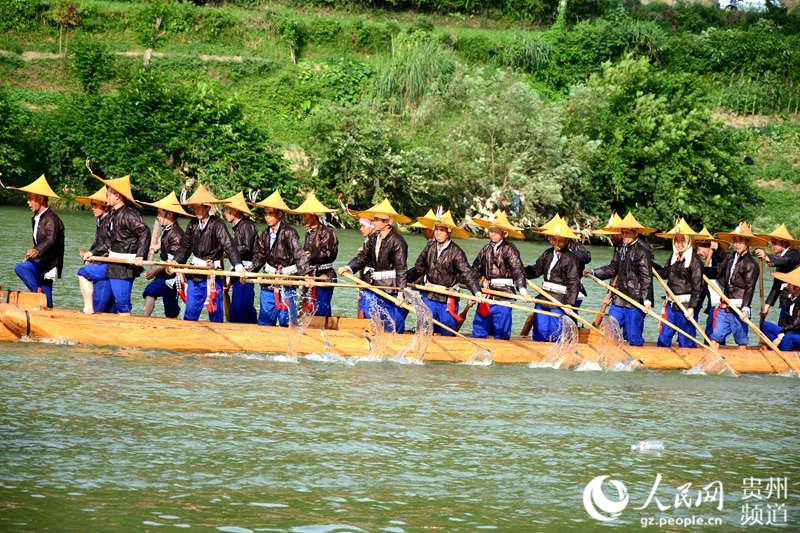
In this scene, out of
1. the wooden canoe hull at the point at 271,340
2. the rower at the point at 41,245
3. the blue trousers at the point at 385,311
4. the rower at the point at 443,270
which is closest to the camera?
the wooden canoe hull at the point at 271,340

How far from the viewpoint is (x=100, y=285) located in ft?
51.7

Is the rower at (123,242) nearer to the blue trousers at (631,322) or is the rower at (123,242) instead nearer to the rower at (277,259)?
the rower at (277,259)

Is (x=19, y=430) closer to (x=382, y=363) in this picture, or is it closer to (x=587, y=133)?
(x=382, y=363)

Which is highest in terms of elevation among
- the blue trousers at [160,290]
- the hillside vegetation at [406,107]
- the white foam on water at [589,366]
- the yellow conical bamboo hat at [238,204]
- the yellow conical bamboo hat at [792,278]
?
the hillside vegetation at [406,107]

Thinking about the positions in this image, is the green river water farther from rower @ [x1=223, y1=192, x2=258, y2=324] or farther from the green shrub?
the green shrub

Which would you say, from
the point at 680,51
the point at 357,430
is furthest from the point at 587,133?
the point at 357,430

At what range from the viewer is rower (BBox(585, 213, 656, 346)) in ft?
56.8

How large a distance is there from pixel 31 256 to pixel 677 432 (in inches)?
343

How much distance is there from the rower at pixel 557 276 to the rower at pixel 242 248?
4134 mm

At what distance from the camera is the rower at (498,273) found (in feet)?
55.1

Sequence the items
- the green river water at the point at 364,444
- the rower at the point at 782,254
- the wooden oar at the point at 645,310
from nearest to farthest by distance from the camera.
→ the green river water at the point at 364,444 → the wooden oar at the point at 645,310 → the rower at the point at 782,254

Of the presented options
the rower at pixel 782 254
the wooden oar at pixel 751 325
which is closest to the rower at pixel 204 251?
the wooden oar at pixel 751 325

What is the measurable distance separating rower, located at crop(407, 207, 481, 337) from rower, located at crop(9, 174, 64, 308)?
5.13m

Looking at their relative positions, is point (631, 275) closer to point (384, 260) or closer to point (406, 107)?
point (384, 260)
